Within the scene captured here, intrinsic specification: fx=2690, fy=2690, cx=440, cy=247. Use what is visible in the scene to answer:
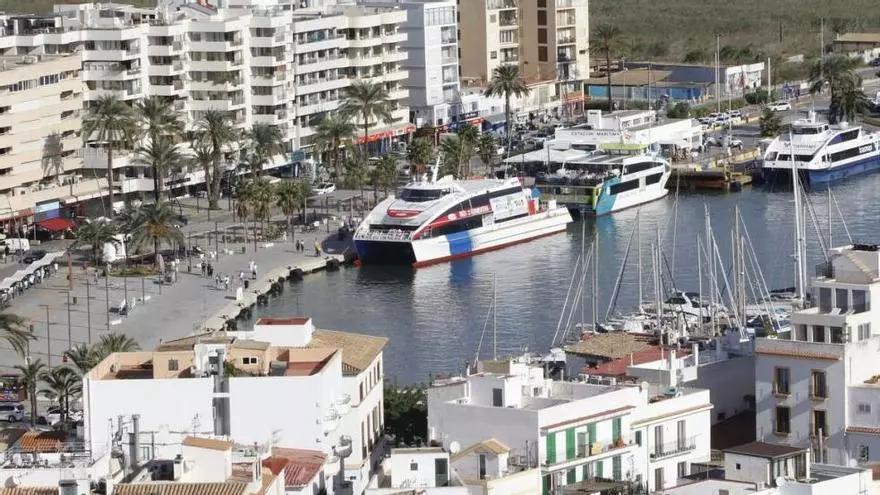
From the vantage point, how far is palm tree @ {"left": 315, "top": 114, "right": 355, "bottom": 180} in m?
118

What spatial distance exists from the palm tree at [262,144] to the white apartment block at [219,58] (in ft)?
3.99

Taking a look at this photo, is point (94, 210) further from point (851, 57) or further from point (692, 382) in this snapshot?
point (851, 57)

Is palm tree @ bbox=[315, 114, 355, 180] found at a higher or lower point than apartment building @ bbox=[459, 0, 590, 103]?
lower

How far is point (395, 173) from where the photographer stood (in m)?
114

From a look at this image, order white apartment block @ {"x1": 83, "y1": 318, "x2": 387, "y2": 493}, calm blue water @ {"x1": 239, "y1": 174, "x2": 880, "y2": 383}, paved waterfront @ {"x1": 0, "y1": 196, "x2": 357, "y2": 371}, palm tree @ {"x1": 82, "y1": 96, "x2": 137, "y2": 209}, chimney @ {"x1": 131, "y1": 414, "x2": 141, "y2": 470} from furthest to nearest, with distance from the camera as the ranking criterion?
palm tree @ {"x1": 82, "y1": 96, "x2": 137, "y2": 209}
paved waterfront @ {"x1": 0, "y1": 196, "x2": 357, "y2": 371}
calm blue water @ {"x1": 239, "y1": 174, "x2": 880, "y2": 383}
white apartment block @ {"x1": 83, "y1": 318, "x2": 387, "y2": 493}
chimney @ {"x1": 131, "y1": 414, "x2": 141, "y2": 470}

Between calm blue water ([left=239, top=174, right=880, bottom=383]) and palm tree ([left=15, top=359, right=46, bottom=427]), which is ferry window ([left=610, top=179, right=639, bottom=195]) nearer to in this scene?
calm blue water ([left=239, top=174, right=880, bottom=383])

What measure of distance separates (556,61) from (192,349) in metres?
91.0

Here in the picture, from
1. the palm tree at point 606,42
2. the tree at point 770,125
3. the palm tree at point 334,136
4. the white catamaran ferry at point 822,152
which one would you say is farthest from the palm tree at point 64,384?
the palm tree at point 606,42

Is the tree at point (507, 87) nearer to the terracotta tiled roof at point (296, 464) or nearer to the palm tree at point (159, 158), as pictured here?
the palm tree at point (159, 158)

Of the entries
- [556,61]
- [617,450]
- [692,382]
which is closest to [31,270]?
[692,382]

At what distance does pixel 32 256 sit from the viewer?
97.9 meters

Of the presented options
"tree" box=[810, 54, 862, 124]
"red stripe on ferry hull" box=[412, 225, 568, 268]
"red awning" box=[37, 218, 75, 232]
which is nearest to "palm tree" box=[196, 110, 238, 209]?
"red awning" box=[37, 218, 75, 232]

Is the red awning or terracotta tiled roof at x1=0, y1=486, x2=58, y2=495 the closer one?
terracotta tiled roof at x1=0, y1=486, x2=58, y2=495

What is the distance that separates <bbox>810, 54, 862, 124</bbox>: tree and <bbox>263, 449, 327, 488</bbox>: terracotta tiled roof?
86.6 metres
